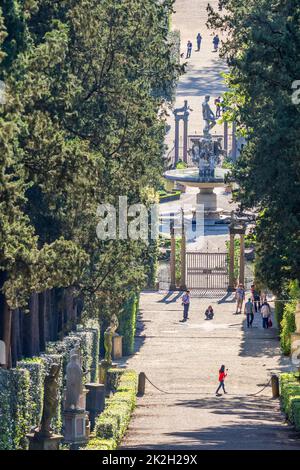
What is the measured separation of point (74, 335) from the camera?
163ft

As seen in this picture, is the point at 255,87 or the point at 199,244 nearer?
the point at 255,87

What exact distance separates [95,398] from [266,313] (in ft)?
63.2

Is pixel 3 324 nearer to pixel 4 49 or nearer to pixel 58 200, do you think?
pixel 58 200

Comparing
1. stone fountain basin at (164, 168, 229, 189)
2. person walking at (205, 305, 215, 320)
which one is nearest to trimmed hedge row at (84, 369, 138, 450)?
person walking at (205, 305, 215, 320)

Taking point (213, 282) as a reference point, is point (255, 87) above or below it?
above

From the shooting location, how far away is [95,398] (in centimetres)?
4509

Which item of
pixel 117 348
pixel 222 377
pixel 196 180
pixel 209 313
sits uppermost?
pixel 196 180

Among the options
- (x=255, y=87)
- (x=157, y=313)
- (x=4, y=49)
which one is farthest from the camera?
(x=157, y=313)

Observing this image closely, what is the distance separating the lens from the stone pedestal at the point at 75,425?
38.5m

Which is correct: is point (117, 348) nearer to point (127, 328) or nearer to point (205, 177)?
point (127, 328)

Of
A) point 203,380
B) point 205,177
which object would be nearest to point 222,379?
point 203,380

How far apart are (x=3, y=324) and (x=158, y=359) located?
17059 millimetres

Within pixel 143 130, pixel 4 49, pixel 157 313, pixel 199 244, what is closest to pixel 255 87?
pixel 143 130

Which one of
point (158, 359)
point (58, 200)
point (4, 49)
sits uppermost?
point (4, 49)
